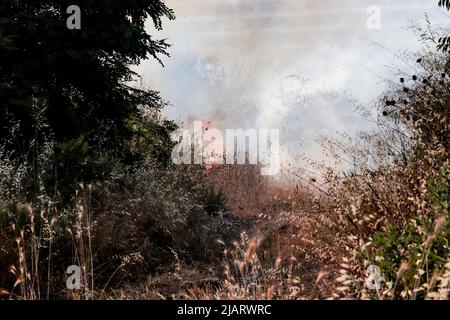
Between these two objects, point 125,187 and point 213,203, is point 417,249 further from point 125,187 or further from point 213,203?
point 213,203

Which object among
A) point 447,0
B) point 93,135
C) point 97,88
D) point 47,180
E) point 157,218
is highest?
point 447,0

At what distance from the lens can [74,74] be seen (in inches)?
319

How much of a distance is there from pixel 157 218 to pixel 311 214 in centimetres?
181

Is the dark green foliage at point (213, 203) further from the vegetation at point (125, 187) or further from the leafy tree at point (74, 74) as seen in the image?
the leafy tree at point (74, 74)

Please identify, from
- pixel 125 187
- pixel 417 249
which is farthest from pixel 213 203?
pixel 417 249

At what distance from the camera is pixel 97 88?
8266mm

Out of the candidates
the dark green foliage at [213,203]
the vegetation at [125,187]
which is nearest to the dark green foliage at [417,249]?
the vegetation at [125,187]

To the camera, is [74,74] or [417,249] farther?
[74,74]

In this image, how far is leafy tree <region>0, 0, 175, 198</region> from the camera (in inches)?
278

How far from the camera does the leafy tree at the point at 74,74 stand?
707cm
